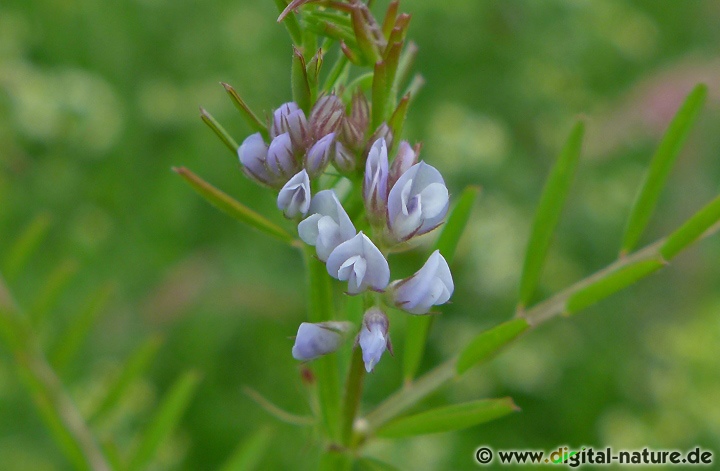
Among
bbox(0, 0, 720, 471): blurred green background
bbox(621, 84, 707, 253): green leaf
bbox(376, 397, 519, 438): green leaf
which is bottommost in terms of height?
bbox(376, 397, 519, 438): green leaf

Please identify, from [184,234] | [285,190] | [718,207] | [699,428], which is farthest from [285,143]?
[184,234]

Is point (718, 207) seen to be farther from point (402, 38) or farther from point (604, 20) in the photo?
point (604, 20)

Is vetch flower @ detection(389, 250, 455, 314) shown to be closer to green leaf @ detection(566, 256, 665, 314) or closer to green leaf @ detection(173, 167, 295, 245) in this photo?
green leaf @ detection(173, 167, 295, 245)

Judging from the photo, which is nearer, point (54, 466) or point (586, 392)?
point (54, 466)

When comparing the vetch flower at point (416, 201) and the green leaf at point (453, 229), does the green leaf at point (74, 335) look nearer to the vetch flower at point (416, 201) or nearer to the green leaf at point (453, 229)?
the green leaf at point (453, 229)

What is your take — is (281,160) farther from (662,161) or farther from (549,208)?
(662,161)

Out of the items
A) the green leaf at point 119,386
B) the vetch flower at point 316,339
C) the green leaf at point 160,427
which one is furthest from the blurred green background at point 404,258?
the vetch flower at point 316,339

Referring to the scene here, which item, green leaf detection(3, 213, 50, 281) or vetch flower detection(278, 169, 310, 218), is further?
green leaf detection(3, 213, 50, 281)

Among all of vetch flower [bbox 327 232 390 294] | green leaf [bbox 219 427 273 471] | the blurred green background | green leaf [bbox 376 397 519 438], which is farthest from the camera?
the blurred green background

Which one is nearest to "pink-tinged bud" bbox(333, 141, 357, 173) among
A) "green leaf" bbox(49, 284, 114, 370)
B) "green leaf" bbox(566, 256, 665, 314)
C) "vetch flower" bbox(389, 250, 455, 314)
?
"vetch flower" bbox(389, 250, 455, 314)
